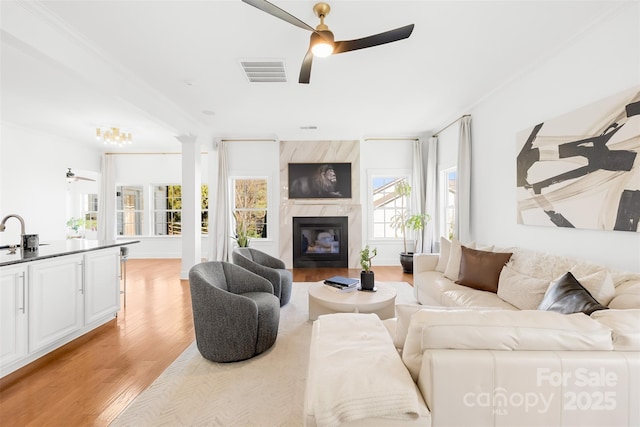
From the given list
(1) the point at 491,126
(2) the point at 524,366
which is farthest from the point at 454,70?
(2) the point at 524,366

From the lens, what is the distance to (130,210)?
7.41 m

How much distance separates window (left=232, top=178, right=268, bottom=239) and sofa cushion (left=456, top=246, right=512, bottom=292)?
4.50 metres

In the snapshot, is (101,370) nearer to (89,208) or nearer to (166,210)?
(166,210)

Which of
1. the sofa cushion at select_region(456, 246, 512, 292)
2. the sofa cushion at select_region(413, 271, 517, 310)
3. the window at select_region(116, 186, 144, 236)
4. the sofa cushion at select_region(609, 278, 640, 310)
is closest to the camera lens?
the sofa cushion at select_region(609, 278, 640, 310)

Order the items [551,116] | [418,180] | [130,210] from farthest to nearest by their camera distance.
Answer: [130,210] → [418,180] → [551,116]

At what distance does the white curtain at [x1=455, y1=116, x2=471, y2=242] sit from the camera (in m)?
4.23

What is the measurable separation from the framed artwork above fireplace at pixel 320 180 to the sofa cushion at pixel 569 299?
445cm

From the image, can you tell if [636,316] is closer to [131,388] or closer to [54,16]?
[131,388]

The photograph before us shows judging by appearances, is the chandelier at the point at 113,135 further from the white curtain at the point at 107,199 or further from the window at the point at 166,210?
the window at the point at 166,210

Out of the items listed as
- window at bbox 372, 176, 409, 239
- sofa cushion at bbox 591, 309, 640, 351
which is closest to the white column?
window at bbox 372, 176, 409, 239

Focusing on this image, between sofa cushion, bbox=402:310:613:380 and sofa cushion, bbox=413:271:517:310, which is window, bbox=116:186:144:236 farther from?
sofa cushion, bbox=402:310:613:380

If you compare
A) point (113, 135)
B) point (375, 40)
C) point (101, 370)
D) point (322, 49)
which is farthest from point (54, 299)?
point (113, 135)

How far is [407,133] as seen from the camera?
598cm

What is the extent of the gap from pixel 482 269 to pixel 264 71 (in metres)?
3.26
